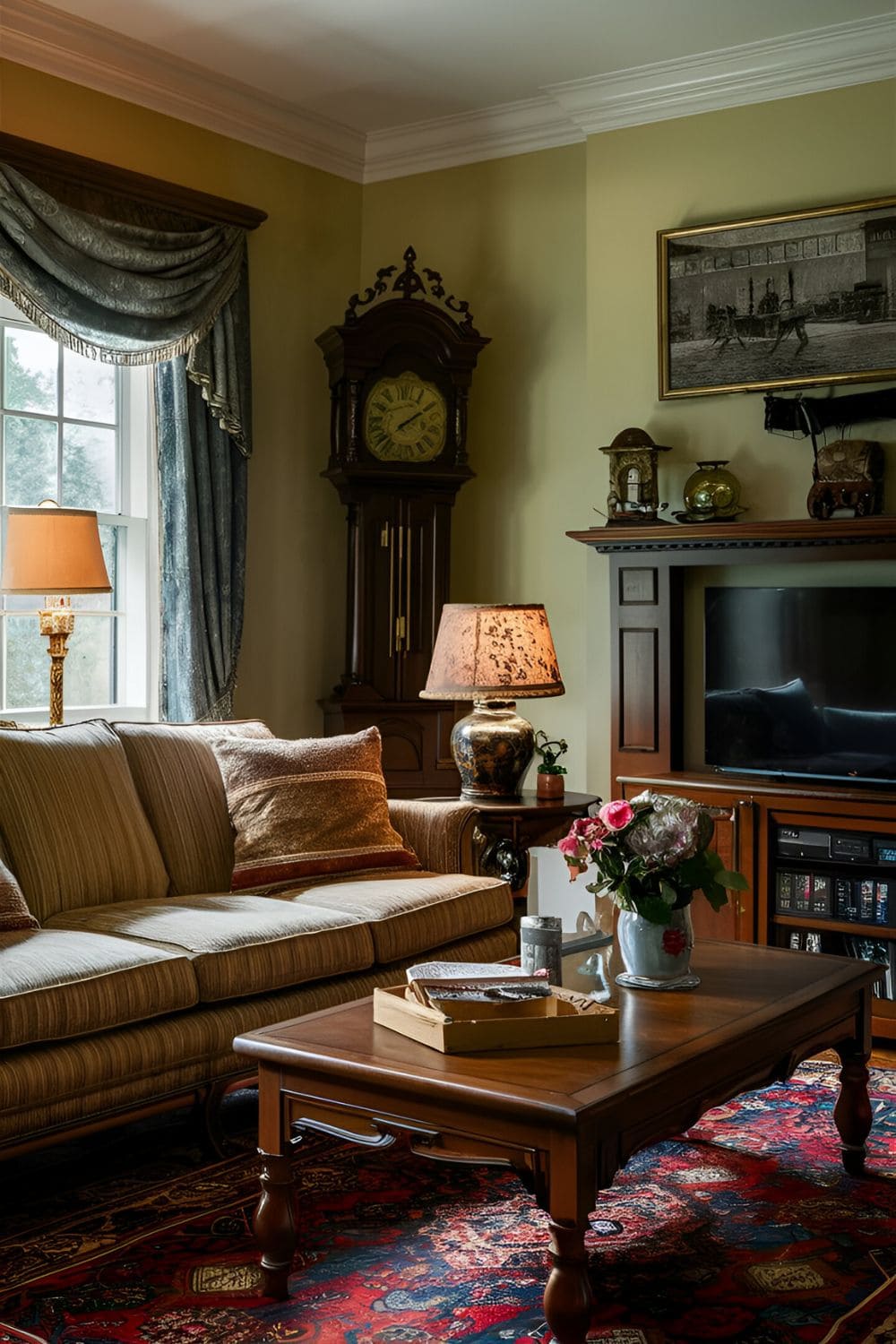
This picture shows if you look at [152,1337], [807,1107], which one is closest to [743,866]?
[807,1107]

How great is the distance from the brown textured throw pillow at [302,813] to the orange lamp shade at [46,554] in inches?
25.6

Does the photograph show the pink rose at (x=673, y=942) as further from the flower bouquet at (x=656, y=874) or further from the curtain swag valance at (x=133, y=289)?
the curtain swag valance at (x=133, y=289)

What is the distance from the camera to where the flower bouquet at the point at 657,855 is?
277 cm

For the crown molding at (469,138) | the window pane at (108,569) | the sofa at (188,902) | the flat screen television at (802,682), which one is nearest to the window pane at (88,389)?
the window pane at (108,569)

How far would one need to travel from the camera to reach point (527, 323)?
5496 mm

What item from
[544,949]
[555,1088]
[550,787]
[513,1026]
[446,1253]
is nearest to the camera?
[555,1088]

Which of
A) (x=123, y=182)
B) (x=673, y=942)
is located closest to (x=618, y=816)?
(x=673, y=942)

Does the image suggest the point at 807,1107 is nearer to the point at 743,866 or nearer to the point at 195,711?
the point at 743,866

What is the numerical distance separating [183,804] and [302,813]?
334mm

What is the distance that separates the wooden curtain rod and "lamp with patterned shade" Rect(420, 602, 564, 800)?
181 centimetres

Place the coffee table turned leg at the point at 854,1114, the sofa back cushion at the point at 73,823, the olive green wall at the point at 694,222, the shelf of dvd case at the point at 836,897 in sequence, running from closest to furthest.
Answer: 1. the coffee table turned leg at the point at 854,1114
2. the sofa back cushion at the point at 73,823
3. the shelf of dvd case at the point at 836,897
4. the olive green wall at the point at 694,222

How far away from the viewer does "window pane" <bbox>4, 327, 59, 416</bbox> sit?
459 cm

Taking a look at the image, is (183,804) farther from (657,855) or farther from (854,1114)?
(854,1114)

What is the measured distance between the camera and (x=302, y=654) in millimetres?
5574
